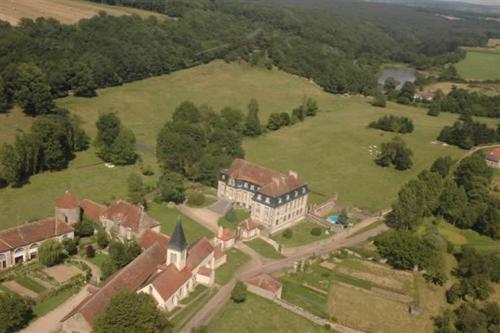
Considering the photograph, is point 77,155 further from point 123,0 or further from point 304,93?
point 123,0

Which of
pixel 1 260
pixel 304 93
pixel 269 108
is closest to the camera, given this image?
pixel 1 260

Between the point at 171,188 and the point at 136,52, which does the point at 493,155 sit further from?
the point at 136,52

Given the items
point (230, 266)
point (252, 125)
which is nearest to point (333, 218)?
point (230, 266)

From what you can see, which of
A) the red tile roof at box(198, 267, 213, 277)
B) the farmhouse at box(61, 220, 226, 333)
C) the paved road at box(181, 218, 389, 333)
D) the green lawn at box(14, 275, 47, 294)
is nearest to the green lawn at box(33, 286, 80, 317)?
the green lawn at box(14, 275, 47, 294)

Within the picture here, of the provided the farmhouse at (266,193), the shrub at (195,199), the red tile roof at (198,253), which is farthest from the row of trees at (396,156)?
the red tile roof at (198,253)

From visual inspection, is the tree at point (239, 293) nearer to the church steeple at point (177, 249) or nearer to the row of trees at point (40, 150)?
the church steeple at point (177, 249)

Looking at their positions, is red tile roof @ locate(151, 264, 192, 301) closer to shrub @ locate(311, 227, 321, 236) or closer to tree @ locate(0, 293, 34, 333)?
tree @ locate(0, 293, 34, 333)

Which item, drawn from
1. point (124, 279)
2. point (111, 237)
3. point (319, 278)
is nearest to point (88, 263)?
point (111, 237)
